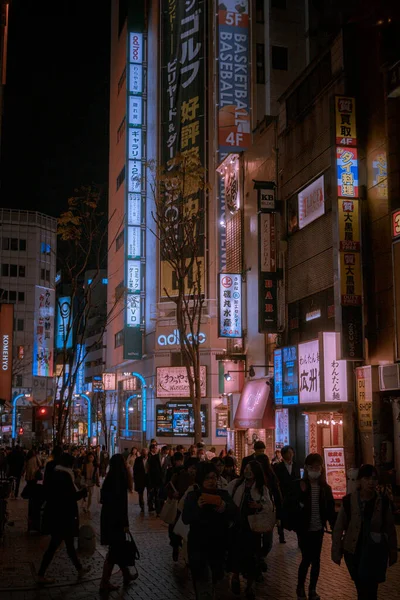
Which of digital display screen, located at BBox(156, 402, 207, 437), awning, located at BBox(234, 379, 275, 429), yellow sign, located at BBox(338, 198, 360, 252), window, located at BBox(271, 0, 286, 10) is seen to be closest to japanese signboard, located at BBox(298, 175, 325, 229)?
yellow sign, located at BBox(338, 198, 360, 252)

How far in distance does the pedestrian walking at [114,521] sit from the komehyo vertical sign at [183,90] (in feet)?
93.2

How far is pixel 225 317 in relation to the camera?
27266 mm

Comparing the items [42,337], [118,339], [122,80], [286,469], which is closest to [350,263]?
[286,469]

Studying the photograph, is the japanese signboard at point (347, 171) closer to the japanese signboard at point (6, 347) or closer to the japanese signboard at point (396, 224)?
the japanese signboard at point (396, 224)

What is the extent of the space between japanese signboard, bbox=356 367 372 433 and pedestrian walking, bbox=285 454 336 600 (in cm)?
925

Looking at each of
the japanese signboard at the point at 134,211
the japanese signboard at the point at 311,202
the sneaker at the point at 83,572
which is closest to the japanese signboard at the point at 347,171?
the japanese signboard at the point at 311,202

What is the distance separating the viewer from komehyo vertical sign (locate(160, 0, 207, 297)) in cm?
3881

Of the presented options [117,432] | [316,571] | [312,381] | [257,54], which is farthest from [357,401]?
[117,432]

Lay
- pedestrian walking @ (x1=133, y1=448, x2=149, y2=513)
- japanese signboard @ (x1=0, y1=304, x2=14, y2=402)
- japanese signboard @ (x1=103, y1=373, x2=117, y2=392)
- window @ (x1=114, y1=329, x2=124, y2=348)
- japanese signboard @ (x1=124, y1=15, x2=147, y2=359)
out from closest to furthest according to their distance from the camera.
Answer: pedestrian walking @ (x1=133, y1=448, x2=149, y2=513) < japanese signboard @ (x1=0, y1=304, x2=14, y2=402) < japanese signboard @ (x1=124, y1=15, x2=147, y2=359) < window @ (x1=114, y1=329, x2=124, y2=348) < japanese signboard @ (x1=103, y1=373, x2=117, y2=392)

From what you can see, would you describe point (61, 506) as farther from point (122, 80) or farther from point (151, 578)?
point (122, 80)

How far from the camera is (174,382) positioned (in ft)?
126

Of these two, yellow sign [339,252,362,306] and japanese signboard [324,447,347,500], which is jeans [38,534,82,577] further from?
yellow sign [339,252,362,306]

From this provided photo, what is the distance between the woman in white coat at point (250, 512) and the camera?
9203 mm

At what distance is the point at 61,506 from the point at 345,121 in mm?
12848
